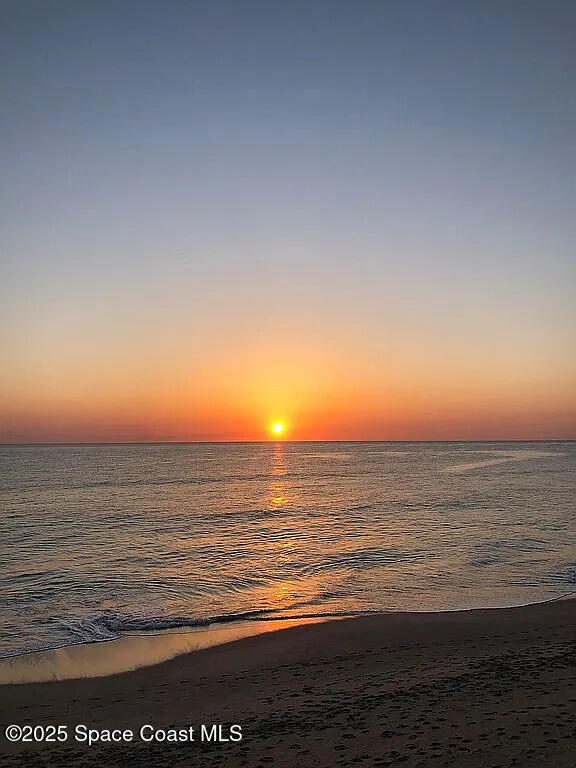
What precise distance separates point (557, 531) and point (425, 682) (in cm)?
2403

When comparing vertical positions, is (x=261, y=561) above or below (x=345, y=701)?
below

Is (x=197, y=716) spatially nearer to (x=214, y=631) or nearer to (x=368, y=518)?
(x=214, y=631)

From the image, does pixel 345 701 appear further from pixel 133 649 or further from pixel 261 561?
pixel 261 561

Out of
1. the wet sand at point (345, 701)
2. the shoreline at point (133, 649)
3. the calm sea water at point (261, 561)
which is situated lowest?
the calm sea water at point (261, 561)

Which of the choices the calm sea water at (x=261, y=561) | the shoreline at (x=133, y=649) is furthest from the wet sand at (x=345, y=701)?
the calm sea water at (x=261, y=561)

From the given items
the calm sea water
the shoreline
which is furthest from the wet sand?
the calm sea water

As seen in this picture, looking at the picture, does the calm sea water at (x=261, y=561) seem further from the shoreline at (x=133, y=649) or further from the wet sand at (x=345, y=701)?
the wet sand at (x=345, y=701)

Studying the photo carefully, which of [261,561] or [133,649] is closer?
[133,649]

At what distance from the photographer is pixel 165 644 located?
14406mm

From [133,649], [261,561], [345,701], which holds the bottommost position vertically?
[261,561]

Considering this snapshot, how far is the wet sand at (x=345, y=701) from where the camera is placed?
26.2 ft

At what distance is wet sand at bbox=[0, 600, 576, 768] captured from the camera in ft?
26.2

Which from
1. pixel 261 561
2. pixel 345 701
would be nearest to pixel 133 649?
pixel 345 701

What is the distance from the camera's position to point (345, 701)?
9.92 m
